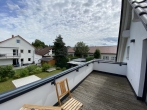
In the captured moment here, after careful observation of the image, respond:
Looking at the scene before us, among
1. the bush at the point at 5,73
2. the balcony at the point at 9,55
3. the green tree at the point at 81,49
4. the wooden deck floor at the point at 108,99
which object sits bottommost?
the bush at the point at 5,73

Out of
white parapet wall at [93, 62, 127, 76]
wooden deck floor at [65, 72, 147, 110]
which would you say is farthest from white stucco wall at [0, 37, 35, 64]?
wooden deck floor at [65, 72, 147, 110]

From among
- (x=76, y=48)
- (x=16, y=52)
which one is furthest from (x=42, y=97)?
(x=76, y=48)

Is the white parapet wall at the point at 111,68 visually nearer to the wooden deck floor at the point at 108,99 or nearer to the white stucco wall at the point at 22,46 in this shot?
the wooden deck floor at the point at 108,99

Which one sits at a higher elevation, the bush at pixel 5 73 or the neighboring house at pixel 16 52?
the neighboring house at pixel 16 52

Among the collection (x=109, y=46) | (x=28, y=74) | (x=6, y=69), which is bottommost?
(x=28, y=74)

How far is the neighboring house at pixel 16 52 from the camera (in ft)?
59.2

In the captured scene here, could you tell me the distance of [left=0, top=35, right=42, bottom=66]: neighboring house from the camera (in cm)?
1805

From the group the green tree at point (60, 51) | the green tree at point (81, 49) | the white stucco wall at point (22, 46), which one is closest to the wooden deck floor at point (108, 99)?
the green tree at point (60, 51)

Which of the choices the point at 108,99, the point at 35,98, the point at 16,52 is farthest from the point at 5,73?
the point at 108,99

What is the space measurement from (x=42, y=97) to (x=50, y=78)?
46 centimetres

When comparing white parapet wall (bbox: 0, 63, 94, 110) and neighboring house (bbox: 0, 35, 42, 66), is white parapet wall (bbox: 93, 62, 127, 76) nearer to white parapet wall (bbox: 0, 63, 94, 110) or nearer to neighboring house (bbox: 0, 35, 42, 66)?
white parapet wall (bbox: 0, 63, 94, 110)

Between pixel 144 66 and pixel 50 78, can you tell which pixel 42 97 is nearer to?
pixel 50 78

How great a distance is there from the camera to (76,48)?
89.9 feet

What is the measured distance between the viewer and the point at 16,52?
65.9ft
